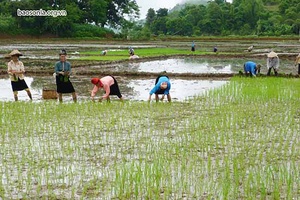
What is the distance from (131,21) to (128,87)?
125 ft

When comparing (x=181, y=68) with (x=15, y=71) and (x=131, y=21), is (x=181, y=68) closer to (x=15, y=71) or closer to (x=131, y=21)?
(x=15, y=71)

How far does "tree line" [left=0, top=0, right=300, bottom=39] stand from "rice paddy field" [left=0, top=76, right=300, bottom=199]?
33.5 m

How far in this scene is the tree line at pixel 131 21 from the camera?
40069 millimetres

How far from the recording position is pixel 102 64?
51.3 ft

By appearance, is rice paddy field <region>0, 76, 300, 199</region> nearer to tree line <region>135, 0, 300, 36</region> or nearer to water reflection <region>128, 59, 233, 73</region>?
water reflection <region>128, 59, 233, 73</region>

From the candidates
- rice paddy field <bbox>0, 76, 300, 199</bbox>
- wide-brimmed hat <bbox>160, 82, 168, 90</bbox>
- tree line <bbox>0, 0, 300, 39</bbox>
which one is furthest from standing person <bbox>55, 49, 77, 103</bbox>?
tree line <bbox>0, 0, 300, 39</bbox>

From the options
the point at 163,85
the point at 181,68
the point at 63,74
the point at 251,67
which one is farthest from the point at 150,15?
the point at 163,85

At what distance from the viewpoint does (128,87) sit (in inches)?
416

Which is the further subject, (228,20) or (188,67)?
(228,20)

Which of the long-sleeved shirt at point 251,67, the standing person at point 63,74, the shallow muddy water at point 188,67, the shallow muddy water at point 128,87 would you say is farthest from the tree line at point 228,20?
the standing person at point 63,74

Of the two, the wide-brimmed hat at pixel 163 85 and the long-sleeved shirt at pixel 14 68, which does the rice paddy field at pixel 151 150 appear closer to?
the wide-brimmed hat at pixel 163 85

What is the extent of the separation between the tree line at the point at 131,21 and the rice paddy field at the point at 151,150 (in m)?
33.5

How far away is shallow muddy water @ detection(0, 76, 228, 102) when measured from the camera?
9.05 metres

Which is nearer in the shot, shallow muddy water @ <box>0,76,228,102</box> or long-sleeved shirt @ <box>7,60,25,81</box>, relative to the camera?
long-sleeved shirt @ <box>7,60,25,81</box>
